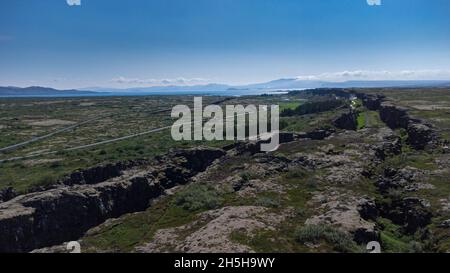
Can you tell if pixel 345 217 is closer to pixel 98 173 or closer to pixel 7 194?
pixel 98 173

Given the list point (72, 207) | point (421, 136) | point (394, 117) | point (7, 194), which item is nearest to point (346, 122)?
point (394, 117)

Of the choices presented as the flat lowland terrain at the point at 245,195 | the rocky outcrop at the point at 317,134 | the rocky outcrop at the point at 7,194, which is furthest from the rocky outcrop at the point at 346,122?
the rocky outcrop at the point at 7,194

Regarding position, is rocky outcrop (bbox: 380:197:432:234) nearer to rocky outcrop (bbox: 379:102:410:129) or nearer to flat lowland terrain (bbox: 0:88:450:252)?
flat lowland terrain (bbox: 0:88:450:252)

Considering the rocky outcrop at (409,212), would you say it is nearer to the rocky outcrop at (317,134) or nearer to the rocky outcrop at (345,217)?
the rocky outcrop at (345,217)

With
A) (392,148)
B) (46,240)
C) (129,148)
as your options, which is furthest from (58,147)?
(392,148)

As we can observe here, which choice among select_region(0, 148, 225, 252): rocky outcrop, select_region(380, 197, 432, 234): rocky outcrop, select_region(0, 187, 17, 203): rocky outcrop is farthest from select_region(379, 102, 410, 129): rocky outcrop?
select_region(0, 187, 17, 203): rocky outcrop
